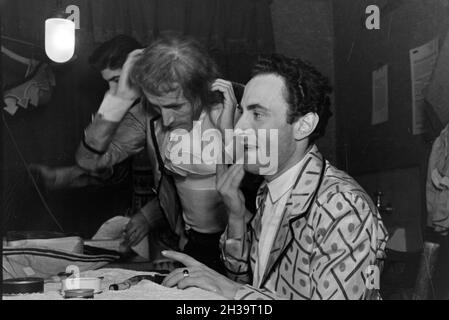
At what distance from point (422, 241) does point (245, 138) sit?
1.78 ft

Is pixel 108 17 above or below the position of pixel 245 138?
above

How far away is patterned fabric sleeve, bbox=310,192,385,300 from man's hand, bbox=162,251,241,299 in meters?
0.20

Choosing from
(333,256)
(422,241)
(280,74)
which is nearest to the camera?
(333,256)

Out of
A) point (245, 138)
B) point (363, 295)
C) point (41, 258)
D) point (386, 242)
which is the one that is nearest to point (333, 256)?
point (363, 295)

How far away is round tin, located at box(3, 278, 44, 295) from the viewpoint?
144 centimetres

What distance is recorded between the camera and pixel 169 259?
5.29ft

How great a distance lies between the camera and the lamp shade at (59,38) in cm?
158

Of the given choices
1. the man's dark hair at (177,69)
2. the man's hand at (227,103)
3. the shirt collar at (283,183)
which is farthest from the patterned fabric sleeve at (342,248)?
the man's dark hair at (177,69)

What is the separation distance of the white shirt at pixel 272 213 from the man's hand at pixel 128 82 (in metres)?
0.41

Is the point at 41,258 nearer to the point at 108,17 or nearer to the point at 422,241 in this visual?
the point at 108,17

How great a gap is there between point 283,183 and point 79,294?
1.80 ft

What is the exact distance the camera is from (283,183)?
1541 mm

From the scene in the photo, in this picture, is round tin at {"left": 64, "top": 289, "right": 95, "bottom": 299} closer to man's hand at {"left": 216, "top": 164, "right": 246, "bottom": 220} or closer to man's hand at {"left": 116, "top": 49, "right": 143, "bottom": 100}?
man's hand at {"left": 216, "top": 164, "right": 246, "bottom": 220}

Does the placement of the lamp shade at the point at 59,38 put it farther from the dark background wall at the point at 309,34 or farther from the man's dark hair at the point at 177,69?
the dark background wall at the point at 309,34
